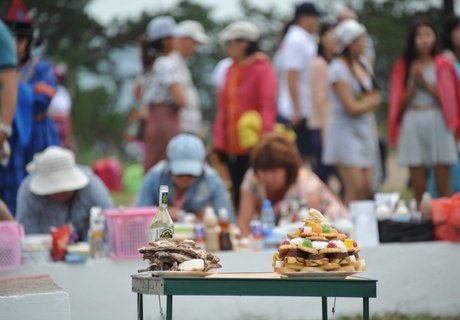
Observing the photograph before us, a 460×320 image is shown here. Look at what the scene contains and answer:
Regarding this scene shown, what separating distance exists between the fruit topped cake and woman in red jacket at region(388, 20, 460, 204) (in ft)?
13.9

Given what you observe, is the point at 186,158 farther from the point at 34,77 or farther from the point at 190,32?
the point at 190,32

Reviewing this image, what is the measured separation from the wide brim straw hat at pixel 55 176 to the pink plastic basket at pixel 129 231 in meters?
0.68

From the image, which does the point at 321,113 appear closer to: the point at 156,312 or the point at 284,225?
the point at 284,225

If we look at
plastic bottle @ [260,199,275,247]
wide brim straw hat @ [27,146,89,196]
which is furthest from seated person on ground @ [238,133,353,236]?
wide brim straw hat @ [27,146,89,196]

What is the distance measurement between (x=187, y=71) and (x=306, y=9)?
117 centimetres

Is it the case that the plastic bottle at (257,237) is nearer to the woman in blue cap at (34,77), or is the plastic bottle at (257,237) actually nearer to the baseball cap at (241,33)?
the woman in blue cap at (34,77)

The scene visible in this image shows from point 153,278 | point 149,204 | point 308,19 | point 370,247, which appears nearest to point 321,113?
point 308,19

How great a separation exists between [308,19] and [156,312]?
4.96 m

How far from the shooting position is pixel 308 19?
11.3 meters

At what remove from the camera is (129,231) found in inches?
282

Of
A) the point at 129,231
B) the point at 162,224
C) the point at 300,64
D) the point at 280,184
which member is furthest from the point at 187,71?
the point at 162,224

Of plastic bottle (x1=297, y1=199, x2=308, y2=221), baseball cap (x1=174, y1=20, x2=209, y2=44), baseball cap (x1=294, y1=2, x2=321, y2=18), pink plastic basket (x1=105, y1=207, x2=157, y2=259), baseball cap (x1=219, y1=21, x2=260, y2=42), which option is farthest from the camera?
baseball cap (x1=174, y1=20, x2=209, y2=44)

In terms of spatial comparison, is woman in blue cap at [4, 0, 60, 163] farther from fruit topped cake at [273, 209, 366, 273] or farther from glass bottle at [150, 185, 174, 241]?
fruit topped cake at [273, 209, 366, 273]

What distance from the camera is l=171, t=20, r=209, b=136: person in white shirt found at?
1052 centimetres
